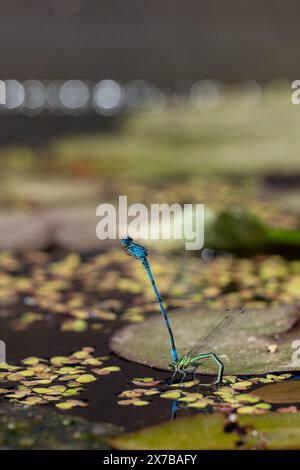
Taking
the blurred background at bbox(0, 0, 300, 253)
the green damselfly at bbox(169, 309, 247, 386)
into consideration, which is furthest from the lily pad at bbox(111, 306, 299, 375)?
Answer: the blurred background at bbox(0, 0, 300, 253)

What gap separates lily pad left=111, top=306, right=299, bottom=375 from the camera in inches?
66.8

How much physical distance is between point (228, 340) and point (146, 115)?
15.5 feet

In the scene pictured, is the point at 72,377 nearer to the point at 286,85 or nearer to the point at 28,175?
the point at 28,175

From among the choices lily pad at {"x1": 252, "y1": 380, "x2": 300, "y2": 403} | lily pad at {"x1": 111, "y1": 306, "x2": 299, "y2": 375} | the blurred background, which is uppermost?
the blurred background

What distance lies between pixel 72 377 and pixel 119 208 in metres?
1.74

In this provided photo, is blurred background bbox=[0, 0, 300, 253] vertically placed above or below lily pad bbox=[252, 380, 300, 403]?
above

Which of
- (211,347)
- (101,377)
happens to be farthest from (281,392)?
(101,377)

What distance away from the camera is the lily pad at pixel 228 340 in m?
1.70

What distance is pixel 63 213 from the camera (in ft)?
A: 10.4

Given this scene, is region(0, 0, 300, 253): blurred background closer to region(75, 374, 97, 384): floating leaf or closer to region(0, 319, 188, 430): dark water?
region(0, 319, 188, 430): dark water

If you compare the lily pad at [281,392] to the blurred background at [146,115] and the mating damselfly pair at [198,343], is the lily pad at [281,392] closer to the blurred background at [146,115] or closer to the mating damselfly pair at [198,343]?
the mating damselfly pair at [198,343]

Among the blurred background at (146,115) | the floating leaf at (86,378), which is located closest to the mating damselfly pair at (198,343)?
the floating leaf at (86,378)

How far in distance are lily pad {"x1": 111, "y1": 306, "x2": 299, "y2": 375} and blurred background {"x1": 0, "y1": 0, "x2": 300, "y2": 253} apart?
1.90 feet
